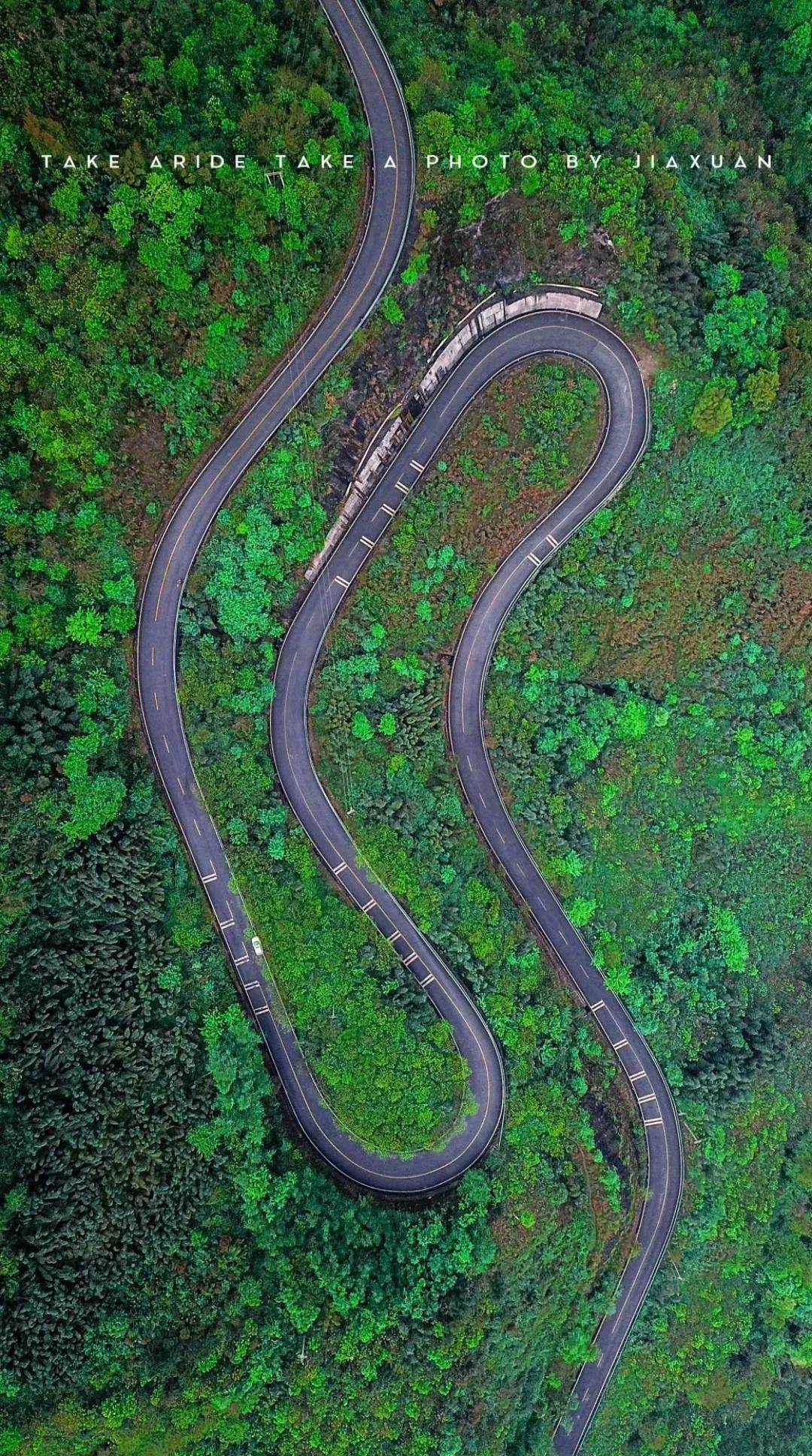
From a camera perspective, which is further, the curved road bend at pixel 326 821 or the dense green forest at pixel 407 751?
the curved road bend at pixel 326 821

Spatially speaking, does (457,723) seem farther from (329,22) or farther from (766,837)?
(329,22)

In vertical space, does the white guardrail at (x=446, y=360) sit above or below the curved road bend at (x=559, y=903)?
above

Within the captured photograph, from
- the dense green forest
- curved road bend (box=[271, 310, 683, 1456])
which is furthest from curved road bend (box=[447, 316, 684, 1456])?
the dense green forest

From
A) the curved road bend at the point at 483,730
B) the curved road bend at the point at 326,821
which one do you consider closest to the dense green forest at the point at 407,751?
the curved road bend at the point at 326,821

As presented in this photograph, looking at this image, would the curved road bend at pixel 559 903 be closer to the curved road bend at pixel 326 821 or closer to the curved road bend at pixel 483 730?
the curved road bend at pixel 483 730

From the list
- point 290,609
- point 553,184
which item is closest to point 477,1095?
point 290,609

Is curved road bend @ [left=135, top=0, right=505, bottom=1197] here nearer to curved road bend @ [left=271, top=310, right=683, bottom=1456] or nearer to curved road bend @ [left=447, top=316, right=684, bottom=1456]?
curved road bend @ [left=271, top=310, right=683, bottom=1456]

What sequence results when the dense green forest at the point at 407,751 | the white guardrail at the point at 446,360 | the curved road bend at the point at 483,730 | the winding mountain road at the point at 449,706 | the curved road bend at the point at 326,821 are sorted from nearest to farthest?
the dense green forest at the point at 407,751 → the curved road bend at the point at 326,821 → the winding mountain road at the point at 449,706 → the white guardrail at the point at 446,360 → the curved road bend at the point at 483,730
